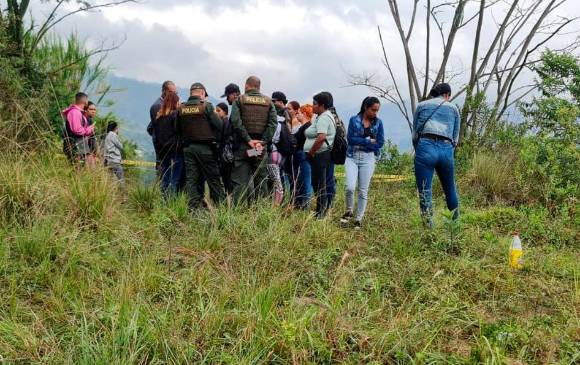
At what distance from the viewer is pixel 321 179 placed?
20.3 feet

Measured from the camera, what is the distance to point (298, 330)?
9.12ft

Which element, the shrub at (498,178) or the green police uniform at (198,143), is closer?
the green police uniform at (198,143)

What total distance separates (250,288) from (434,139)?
3002 mm

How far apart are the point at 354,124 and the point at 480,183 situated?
397 centimetres

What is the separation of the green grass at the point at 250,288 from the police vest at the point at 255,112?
116 centimetres

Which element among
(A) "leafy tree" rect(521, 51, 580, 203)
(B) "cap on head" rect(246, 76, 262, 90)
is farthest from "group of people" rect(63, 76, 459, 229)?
(A) "leafy tree" rect(521, 51, 580, 203)

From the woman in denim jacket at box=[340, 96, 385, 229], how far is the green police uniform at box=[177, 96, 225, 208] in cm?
160

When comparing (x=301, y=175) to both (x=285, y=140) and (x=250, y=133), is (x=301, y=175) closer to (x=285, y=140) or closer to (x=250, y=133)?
(x=285, y=140)

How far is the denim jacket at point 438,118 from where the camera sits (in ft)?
17.3

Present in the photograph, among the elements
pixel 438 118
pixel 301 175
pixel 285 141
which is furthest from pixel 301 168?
pixel 438 118

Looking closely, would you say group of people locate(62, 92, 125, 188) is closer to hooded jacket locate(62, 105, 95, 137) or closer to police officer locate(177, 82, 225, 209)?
hooded jacket locate(62, 105, 95, 137)

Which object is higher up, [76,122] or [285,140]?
[76,122]

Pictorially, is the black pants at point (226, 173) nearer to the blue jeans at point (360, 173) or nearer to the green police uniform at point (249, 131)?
the green police uniform at point (249, 131)

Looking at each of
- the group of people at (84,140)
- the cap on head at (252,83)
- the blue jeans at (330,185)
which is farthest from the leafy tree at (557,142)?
the group of people at (84,140)
